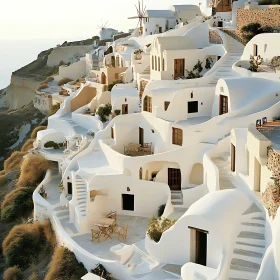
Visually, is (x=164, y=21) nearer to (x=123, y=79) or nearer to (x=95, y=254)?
(x=123, y=79)

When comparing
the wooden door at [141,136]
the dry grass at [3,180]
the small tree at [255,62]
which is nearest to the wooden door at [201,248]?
the wooden door at [141,136]

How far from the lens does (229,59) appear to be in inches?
1257

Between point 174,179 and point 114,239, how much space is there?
5.25 meters

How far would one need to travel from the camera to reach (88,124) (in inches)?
1368

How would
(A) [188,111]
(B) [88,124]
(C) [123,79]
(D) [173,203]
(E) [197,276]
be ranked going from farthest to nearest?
(C) [123,79] < (B) [88,124] < (A) [188,111] < (D) [173,203] < (E) [197,276]

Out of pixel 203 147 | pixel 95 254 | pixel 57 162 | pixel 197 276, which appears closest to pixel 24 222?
pixel 57 162

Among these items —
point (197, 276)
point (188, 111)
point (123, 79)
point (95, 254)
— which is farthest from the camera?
point (123, 79)

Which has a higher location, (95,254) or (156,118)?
(156,118)

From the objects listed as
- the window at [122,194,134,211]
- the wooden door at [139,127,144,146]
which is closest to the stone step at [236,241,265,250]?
the window at [122,194,134,211]

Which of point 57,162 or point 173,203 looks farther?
point 57,162

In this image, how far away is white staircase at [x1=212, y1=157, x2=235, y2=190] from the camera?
19750mm

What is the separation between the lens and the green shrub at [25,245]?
23984 millimetres

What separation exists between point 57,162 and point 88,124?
400 centimetres

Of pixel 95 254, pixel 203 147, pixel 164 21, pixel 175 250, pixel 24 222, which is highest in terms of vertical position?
pixel 164 21
